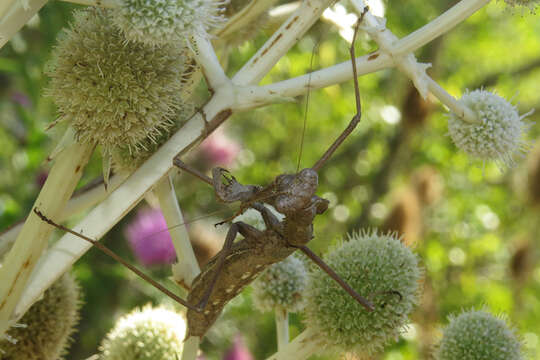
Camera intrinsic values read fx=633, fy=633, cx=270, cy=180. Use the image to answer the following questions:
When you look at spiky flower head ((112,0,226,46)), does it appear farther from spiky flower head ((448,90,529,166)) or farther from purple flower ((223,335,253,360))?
purple flower ((223,335,253,360))

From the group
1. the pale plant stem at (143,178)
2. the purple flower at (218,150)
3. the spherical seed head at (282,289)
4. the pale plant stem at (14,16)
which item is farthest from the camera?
the purple flower at (218,150)

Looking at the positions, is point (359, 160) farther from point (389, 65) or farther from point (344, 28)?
point (389, 65)

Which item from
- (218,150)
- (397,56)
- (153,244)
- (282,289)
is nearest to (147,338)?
(282,289)

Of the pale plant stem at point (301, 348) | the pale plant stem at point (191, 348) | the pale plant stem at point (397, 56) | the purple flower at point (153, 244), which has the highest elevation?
the purple flower at point (153, 244)

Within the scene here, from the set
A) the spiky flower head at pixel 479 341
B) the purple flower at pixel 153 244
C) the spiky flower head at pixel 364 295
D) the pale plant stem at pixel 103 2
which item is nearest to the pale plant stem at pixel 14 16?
the pale plant stem at pixel 103 2

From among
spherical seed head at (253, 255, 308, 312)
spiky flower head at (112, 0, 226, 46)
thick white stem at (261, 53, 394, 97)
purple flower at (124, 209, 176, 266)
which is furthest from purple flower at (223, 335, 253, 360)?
spiky flower head at (112, 0, 226, 46)

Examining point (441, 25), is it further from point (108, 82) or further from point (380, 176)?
point (380, 176)

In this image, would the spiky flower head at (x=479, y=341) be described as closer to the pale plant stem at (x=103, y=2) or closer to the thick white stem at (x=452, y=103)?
the thick white stem at (x=452, y=103)

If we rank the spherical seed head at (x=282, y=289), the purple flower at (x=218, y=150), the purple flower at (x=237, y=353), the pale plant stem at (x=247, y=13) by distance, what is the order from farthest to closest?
1. the purple flower at (x=218, y=150)
2. the purple flower at (x=237, y=353)
3. the spherical seed head at (x=282, y=289)
4. the pale plant stem at (x=247, y=13)

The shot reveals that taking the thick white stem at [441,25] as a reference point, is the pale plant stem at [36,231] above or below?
below
